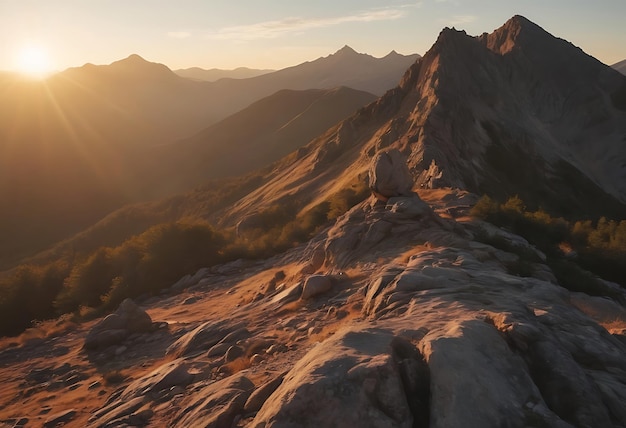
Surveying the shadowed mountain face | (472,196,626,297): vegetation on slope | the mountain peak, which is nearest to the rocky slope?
A: (472,196,626,297): vegetation on slope

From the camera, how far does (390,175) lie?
616 inches

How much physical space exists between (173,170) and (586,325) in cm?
9799

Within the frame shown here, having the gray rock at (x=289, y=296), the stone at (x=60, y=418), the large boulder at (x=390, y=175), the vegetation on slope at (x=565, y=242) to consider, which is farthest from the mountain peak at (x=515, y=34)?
the stone at (x=60, y=418)

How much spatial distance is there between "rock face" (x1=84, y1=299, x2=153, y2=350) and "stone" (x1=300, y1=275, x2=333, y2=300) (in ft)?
19.2

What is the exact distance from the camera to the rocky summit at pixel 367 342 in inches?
205

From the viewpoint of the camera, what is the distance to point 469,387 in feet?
16.7

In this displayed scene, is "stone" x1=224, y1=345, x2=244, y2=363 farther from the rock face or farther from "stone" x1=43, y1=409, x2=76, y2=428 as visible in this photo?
the rock face

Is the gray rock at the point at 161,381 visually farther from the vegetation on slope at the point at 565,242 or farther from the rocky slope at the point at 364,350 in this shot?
the vegetation on slope at the point at 565,242

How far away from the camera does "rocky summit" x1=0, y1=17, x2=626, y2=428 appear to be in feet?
17.1

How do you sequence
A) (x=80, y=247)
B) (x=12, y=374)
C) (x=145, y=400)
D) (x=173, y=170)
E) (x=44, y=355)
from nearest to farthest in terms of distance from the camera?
(x=145, y=400) < (x=12, y=374) < (x=44, y=355) < (x=80, y=247) < (x=173, y=170)

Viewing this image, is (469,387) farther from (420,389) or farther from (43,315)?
(43,315)

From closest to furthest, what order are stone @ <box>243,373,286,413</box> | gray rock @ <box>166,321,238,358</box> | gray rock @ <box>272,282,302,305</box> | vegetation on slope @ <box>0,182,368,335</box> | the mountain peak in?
1. stone @ <box>243,373,286,413</box>
2. gray rock @ <box>166,321,238,358</box>
3. gray rock @ <box>272,282,302,305</box>
4. vegetation on slope @ <box>0,182,368,335</box>
5. the mountain peak

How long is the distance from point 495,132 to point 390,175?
31707 millimetres

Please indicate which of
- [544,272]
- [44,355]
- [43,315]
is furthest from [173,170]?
[544,272]
